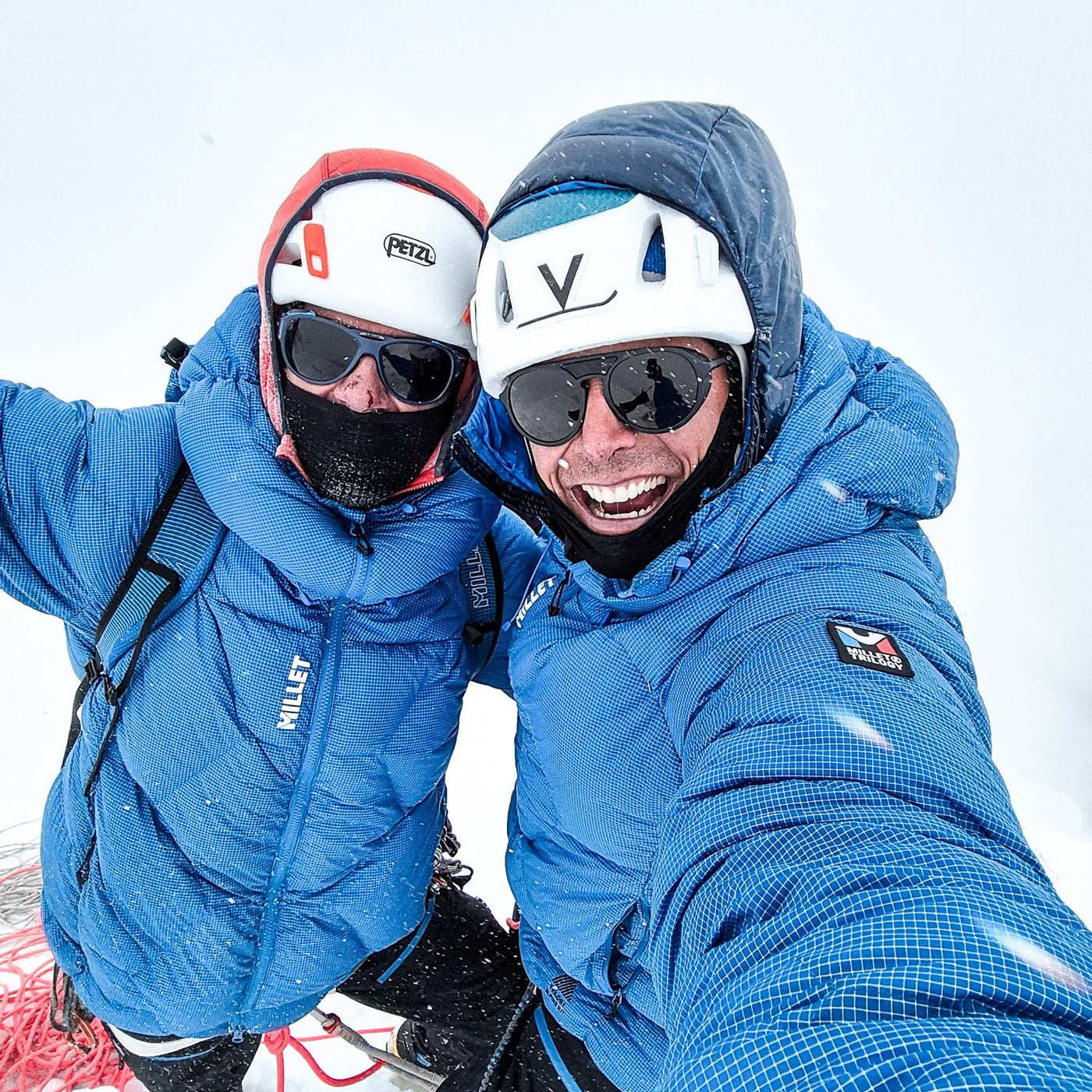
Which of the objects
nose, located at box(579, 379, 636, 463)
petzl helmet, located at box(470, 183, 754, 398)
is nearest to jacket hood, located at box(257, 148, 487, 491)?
petzl helmet, located at box(470, 183, 754, 398)

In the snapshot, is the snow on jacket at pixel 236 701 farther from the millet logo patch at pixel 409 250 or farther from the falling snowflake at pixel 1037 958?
the falling snowflake at pixel 1037 958

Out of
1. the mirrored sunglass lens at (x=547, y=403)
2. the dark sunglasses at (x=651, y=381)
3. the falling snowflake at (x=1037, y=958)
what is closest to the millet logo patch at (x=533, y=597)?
the mirrored sunglass lens at (x=547, y=403)

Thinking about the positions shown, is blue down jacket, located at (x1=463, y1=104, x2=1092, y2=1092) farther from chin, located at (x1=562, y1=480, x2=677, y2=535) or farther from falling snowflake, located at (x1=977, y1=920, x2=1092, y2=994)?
chin, located at (x1=562, y1=480, x2=677, y2=535)

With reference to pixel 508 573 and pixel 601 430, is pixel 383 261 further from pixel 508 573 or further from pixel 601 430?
pixel 508 573

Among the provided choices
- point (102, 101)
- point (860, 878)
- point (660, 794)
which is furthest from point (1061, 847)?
point (102, 101)

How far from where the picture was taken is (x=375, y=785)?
1.81m

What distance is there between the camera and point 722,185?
1.39 meters

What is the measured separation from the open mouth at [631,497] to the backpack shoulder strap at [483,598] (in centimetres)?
65

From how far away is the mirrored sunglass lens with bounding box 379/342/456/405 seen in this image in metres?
1.84

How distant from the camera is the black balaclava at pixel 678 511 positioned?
56.4 inches

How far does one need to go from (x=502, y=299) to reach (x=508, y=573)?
2.98 ft

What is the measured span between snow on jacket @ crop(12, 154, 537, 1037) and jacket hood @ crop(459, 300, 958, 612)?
702 mm

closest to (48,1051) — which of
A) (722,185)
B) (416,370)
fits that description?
(416,370)

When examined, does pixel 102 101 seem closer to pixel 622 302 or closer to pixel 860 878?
pixel 622 302
